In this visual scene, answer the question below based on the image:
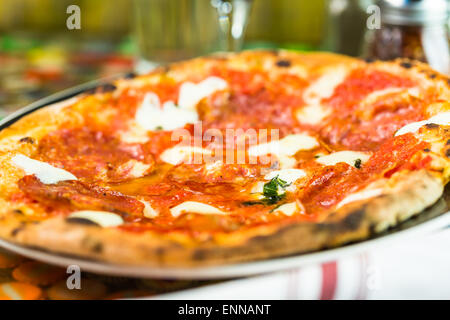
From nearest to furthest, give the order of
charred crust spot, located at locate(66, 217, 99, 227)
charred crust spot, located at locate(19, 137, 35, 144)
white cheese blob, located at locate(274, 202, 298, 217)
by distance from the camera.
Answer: charred crust spot, located at locate(66, 217, 99, 227)
white cheese blob, located at locate(274, 202, 298, 217)
charred crust spot, located at locate(19, 137, 35, 144)

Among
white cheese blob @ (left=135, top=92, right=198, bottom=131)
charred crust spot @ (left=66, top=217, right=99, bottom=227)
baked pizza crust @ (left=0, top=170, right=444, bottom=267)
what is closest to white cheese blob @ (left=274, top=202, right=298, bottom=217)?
baked pizza crust @ (left=0, top=170, right=444, bottom=267)

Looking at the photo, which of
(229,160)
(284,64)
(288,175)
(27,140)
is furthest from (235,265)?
(284,64)

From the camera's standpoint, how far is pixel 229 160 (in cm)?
169

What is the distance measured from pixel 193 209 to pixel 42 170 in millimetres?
413

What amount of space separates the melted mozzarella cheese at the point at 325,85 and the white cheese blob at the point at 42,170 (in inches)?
34.0

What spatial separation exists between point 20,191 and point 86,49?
6.52 feet

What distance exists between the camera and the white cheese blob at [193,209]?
137 cm

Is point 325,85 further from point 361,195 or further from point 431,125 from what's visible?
point 361,195

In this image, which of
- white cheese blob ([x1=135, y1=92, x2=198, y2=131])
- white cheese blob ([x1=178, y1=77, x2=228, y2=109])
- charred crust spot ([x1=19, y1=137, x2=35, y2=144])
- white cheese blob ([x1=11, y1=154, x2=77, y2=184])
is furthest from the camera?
white cheese blob ([x1=178, y1=77, x2=228, y2=109])

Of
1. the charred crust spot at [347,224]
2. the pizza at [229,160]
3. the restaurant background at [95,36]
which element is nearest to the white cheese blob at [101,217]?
the pizza at [229,160]

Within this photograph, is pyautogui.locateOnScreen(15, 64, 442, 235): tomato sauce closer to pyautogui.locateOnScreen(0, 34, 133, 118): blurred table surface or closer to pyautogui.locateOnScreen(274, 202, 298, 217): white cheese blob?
pyautogui.locateOnScreen(274, 202, 298, 217): white cheese blob

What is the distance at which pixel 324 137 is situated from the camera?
1.83 metres

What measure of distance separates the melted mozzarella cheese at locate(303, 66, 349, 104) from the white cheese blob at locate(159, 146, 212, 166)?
0.47 metres

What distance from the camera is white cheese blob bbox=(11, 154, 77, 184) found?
151 cm
